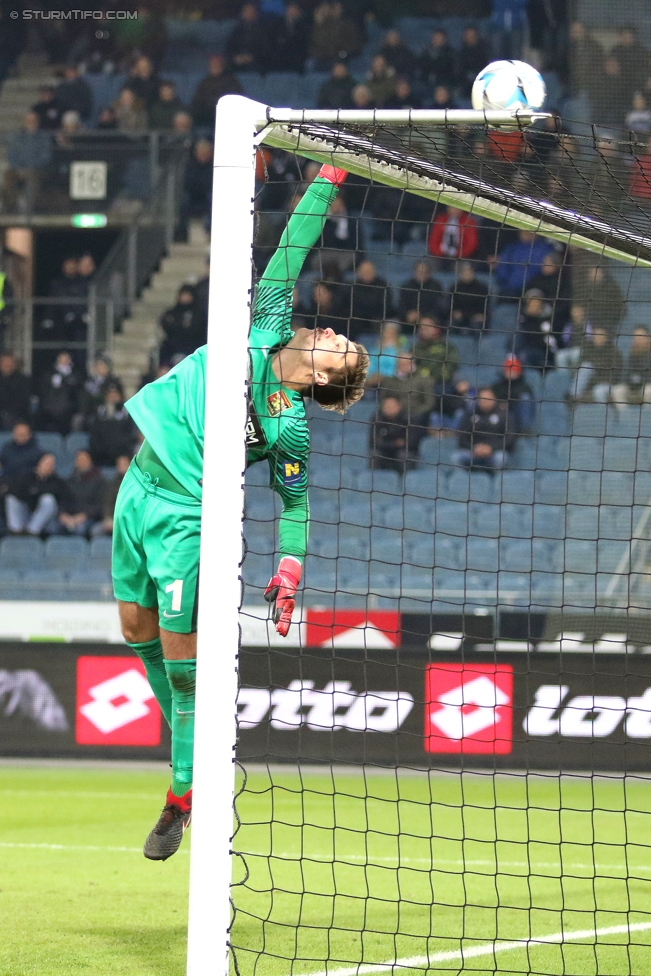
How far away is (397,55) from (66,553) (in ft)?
26.2

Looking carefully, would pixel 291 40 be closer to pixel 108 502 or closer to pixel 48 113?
pixel 48 113

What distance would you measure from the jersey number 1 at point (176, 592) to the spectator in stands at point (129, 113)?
43.8ft

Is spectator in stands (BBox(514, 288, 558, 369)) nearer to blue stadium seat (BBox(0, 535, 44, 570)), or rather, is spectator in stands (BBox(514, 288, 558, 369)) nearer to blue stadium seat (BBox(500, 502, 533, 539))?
blue stadium seat (BBox(500, 502, 533, 539))

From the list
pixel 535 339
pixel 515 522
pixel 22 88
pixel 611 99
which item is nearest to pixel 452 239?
pixel 535 339

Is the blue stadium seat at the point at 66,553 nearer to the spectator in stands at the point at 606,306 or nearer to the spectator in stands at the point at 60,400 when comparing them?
the spectator in stands at the point at 60,400

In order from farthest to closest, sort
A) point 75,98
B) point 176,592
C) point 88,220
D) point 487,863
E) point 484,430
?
point 75,98, point 88,220, point 484,430, point 487,863, point 176,592

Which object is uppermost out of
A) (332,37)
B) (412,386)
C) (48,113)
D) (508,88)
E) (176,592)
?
(332,37)

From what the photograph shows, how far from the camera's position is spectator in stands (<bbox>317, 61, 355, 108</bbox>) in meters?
16.1

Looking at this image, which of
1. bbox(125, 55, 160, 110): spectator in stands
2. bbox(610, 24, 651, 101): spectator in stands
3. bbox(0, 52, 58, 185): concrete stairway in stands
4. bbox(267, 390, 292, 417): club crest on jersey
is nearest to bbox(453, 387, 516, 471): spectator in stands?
bbox(610, 24, 651, 101): spectator in stands

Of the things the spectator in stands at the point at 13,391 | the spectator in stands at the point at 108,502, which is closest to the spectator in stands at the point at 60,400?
the spectator in stands at the point at 13,391

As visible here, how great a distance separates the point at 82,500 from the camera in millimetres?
13734

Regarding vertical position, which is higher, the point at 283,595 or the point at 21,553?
the point at 283,595

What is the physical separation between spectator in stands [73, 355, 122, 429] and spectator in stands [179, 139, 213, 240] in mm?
2506

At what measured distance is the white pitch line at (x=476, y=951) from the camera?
4.29m
